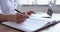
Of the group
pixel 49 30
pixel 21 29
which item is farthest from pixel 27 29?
pixel 49 30

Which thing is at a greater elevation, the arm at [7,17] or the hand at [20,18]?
the arm at [7,17]

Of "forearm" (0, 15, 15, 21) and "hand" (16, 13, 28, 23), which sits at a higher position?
"forearm" (0, 15, 15, 21)

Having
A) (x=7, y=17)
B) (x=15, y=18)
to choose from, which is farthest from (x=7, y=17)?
(x=15, y=18)

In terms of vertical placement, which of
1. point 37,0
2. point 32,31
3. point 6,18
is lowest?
point 32,31

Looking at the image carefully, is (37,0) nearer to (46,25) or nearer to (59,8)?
(59,8)

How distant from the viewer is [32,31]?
0.88m

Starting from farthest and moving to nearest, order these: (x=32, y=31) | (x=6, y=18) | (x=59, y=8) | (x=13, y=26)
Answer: (x=59, y=8) → (x=6, y=18) → (x=13, y=26) → (x=32, y=31)

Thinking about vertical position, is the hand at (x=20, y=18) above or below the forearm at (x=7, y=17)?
below

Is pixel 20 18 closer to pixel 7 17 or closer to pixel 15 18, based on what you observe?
pixel 15 18

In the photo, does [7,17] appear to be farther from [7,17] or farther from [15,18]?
[15,18]

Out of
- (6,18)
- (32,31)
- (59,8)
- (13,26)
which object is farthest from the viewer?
(59,8)

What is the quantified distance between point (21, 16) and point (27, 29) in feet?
0.62

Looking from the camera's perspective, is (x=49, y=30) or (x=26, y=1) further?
(x=26, y=1)

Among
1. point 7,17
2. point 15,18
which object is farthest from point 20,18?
point 7,17
